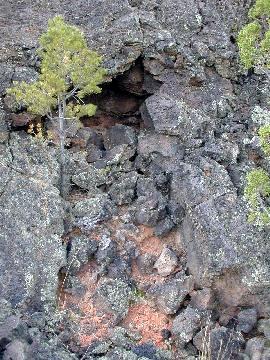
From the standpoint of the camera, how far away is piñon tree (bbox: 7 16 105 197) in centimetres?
1625

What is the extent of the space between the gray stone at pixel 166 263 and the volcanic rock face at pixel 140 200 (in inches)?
1.1

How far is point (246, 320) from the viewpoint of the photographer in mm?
14766

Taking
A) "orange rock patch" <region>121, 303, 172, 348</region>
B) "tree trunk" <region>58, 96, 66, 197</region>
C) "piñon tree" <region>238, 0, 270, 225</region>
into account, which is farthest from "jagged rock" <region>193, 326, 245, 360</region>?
"tree trunk" <region>58, 96, 66, 197</region>

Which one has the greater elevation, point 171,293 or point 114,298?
point 171,293

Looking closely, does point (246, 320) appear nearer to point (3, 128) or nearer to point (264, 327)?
point (264, 327)

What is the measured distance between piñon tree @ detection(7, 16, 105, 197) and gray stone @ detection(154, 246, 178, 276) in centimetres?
352

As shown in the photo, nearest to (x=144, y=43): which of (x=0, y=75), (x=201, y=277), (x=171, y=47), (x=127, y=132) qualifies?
(x=171, y=47)

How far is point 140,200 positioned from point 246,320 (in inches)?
175

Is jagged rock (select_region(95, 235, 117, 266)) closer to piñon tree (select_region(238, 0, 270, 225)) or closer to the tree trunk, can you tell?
the tree trunk

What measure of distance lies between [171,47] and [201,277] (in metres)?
7.54

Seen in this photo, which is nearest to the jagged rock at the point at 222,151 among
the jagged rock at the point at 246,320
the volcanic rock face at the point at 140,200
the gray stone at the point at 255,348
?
the volcanic rock face at the point at 140,200

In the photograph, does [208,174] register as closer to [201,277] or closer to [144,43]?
[201,277]

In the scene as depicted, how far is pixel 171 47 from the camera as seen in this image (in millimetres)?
18844

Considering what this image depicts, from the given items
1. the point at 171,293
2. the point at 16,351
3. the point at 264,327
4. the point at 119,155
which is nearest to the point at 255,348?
the point at 264,327
